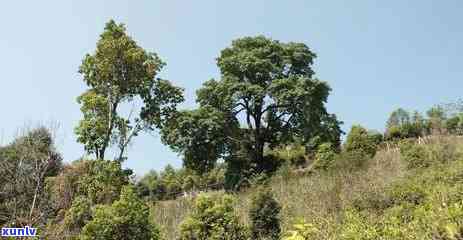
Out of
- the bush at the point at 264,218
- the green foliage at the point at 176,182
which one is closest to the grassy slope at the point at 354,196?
the bush at the point at 264,218

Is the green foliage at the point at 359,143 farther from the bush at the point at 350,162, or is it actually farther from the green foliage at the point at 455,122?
the green foliage at the point at 455,122

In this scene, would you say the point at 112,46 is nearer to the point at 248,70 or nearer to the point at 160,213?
the point at 160,213

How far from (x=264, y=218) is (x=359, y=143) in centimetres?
1298

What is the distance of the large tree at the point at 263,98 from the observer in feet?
82.6

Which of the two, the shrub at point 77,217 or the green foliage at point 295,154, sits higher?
the green foliage at point 295,154

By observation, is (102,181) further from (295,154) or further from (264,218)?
(295,154)

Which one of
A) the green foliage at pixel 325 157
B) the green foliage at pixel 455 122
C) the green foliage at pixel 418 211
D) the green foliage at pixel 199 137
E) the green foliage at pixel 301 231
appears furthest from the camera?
the green foliage at pixel 455 122

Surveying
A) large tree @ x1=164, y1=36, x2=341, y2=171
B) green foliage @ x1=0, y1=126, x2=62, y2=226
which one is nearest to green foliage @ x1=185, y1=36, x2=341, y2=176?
large tree @ x1=164, y1=36, x2=341, y2=171

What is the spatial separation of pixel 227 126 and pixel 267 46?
568 centimetres

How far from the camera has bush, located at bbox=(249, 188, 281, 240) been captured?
10.9 meters

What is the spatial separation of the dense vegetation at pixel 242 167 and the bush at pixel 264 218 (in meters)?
0.03

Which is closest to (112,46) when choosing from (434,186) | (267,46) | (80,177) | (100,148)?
(100,148)

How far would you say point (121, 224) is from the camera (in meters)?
10.1

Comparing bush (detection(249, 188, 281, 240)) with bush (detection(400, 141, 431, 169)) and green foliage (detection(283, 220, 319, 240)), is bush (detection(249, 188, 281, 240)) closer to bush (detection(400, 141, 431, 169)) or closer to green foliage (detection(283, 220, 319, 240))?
green foliage (detection(283, 220, 319, 240))
